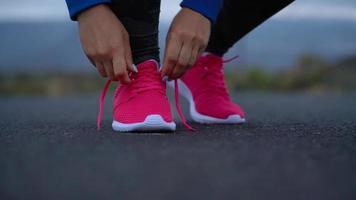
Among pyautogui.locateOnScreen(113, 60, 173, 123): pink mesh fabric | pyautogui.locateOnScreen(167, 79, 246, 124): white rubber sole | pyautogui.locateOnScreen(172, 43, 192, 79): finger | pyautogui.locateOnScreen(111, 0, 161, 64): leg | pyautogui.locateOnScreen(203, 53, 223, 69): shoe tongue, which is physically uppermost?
pyautogui.locateOnScreen(111, 0, 161, 64): leg

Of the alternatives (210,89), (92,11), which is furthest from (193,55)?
(210,89)

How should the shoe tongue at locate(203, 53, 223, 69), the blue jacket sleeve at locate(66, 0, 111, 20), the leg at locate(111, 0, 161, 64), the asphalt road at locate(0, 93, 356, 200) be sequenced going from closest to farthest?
the asphalt road at locate(0, 93, 356, 200), the blue jacket sleeve at locate(66, 0, 111, 20), the leg at locate(111, 0, 161, 64), the shoe tongue at locate(203, 53, 223, 69)

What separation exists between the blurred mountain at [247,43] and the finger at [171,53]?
6866 mm

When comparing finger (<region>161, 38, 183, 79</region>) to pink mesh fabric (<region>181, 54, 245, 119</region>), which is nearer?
finger (<region>161, 38, 183, 79</region>)

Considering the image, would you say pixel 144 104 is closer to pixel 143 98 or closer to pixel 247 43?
pixel 143 98

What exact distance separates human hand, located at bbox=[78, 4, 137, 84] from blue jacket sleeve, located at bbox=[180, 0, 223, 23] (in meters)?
0.19

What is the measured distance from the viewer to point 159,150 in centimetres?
105

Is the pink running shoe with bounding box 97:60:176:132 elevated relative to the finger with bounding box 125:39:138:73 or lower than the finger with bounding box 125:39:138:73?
lower

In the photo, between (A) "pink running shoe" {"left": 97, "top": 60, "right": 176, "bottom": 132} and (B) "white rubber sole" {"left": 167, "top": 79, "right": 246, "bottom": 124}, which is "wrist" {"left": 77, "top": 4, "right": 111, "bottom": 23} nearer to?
(A) "pink running shoe" {"left": 97, "top": 60, "right": 176, "bottom": 132}

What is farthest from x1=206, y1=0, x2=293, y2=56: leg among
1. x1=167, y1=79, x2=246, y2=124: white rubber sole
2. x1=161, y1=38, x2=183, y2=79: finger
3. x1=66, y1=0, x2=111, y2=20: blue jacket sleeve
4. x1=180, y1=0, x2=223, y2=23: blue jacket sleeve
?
x1=66, y1=0, x2=111, y2=20: blue jacket sleeve

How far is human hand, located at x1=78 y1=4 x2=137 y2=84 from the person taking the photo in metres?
1.25

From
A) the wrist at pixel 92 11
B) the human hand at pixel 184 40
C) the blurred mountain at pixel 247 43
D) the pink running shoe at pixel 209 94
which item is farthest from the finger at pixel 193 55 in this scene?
the blurred mountain at pixel 247 43

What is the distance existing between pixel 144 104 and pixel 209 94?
15.3 inches

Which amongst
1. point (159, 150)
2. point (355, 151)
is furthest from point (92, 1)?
point (355, 151)
